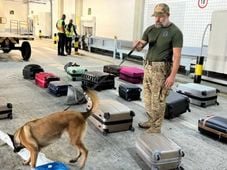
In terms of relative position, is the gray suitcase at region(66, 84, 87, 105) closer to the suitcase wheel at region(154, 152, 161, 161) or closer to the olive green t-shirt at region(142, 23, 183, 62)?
the olive green t-shirt at region(142, 23, 183, 62)

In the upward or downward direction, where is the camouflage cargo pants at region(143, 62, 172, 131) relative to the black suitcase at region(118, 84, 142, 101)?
upward

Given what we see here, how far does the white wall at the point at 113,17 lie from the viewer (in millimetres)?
10703

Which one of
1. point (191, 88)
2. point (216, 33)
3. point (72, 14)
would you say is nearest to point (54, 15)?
point (72, 14)

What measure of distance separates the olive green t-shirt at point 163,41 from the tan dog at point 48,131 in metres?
1.11

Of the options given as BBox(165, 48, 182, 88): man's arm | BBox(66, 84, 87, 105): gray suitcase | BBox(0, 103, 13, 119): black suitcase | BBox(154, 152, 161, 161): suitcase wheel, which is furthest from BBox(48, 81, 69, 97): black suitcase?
BBox(154, 152, 161, 161): suitcase wheel

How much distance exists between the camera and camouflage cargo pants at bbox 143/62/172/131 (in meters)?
2.86

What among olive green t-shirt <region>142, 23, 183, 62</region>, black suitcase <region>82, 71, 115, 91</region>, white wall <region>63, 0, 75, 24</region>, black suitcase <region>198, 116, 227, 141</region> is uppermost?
white wall <region>63, 0, 75, 24</region>

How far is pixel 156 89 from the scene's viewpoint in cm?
290

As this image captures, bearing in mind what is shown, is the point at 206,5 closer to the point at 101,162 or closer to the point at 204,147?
the point at 204,147

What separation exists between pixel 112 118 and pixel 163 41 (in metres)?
1.08

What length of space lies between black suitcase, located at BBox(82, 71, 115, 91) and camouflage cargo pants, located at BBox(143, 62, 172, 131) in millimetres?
2080

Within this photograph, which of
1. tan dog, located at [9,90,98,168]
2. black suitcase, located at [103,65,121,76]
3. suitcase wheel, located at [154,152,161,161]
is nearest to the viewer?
tan dog, located at [9,90,98,168]

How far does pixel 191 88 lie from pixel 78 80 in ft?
8.41

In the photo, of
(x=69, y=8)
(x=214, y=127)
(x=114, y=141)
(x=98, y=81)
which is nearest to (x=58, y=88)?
(x=98, y=81)
